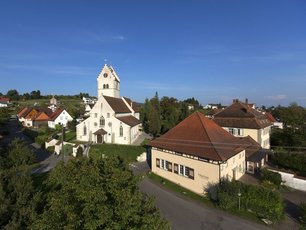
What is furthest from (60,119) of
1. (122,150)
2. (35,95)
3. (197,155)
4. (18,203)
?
(35,95)

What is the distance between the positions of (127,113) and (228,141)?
29.0 metres

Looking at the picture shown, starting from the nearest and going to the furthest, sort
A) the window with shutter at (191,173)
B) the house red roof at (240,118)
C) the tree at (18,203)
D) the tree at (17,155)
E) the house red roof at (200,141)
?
the tree at (18,203) → the house red roof at (200,141) → the window with shutter at (191,173) → the tree at (17,155) → the house red roof at (240,118)

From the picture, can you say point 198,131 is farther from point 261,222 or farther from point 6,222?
point 6,222

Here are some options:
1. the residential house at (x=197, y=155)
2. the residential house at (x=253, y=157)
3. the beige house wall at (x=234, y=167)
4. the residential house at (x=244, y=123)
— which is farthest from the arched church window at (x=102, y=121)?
the beige house wall at (x=234, y=167)

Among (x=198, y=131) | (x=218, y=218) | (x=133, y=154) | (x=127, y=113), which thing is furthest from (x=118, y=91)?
(x=218, y=218)

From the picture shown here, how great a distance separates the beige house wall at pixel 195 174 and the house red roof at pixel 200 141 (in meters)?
0.91

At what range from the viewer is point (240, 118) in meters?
44.1

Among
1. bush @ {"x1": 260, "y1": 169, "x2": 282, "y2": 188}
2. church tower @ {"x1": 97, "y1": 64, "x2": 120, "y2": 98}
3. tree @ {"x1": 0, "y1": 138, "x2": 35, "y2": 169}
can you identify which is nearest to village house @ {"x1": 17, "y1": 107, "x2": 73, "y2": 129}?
church tower @ {"x1": 97, "y1": 64, "x2": 120, "y2": 98}

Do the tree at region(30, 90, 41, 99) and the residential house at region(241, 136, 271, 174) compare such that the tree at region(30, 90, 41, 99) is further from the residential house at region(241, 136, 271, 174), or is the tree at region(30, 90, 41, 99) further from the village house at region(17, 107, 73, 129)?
the residential house at region(241, 136, 271, 174)

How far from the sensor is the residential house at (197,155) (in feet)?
78.7

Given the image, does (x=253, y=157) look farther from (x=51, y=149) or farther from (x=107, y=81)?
(x=107, y=81)

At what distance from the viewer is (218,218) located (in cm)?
1984

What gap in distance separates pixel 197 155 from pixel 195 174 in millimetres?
2212

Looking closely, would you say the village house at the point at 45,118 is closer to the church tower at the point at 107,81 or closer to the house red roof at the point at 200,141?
the church tower at the point at 107,81
